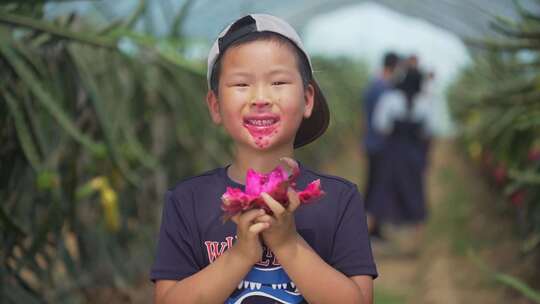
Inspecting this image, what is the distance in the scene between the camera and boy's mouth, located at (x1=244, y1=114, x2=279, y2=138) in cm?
134

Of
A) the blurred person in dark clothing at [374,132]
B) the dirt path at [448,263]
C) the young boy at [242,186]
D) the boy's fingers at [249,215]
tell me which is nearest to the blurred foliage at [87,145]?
the young boy at [242,186]

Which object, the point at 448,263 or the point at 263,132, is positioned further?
the point at 448,263

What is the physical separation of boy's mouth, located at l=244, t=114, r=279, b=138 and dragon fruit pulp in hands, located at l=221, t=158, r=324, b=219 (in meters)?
0.15

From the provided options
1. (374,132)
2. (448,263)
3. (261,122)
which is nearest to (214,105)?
(261,122)

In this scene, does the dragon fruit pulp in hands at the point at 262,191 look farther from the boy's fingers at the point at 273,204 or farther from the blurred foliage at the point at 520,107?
the blurred foliage at the point at 520,107

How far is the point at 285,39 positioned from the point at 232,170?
0.22 meters

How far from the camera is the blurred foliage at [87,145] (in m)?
2.56

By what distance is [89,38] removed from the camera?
102 inches

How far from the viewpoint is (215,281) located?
127cm

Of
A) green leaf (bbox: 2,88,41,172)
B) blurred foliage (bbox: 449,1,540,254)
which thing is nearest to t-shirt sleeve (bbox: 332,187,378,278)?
green leaf (bbox: 2,88,41,172)

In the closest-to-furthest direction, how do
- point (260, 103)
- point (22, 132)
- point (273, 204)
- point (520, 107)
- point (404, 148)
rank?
point (273, 204) → point (260, 103) → point (22, 132) → point (520, 107) → point (404, 148)

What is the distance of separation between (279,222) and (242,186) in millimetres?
193

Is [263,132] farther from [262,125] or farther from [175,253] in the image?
[175,253]

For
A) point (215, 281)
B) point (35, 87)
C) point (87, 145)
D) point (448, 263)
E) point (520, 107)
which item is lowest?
point (215, 281)
